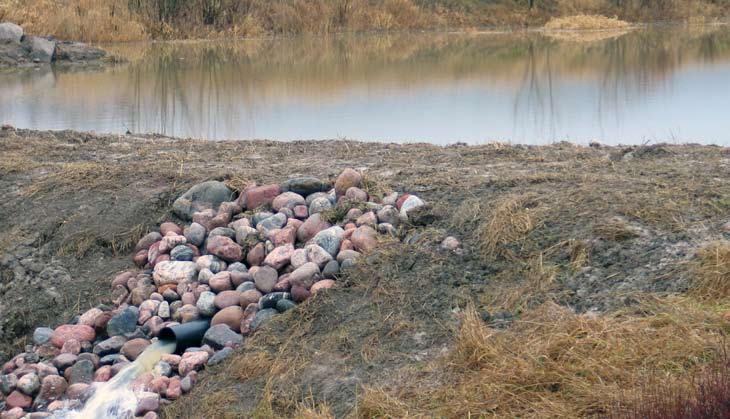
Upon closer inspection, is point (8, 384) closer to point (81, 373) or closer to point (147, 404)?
point (81, 373)

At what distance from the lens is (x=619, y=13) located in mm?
32094

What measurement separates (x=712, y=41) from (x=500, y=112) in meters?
13.0

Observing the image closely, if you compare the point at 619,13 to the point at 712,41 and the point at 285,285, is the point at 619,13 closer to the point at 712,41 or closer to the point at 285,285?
the point at 712,41

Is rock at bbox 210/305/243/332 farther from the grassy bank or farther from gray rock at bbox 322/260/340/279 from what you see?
the grassy bank

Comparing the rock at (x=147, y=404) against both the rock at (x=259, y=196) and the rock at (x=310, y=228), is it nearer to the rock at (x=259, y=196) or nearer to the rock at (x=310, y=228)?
the rock at (x=310, y=228)

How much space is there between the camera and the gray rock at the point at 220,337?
4344 millimetres

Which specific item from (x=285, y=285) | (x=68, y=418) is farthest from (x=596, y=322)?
(x=68, y=418)

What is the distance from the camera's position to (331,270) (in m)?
4.50

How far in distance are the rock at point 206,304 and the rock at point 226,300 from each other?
3cm

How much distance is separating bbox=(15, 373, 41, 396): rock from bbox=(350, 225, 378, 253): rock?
1.79 metres

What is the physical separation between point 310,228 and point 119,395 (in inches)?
55.7

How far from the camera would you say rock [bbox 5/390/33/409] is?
4277 millimetres

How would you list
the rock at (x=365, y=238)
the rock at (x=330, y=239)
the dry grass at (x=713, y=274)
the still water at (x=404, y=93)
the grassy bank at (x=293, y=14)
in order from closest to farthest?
the dry grass at (x=713, y=274) < the rock at (x=365, y=238) < the rock at (x=330, y=239) < the still water at (x=404, y=93) < the grassy bank at (x=293, y=14)

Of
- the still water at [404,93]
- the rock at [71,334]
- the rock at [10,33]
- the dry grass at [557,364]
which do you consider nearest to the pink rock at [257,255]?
the rock at [71,334]
